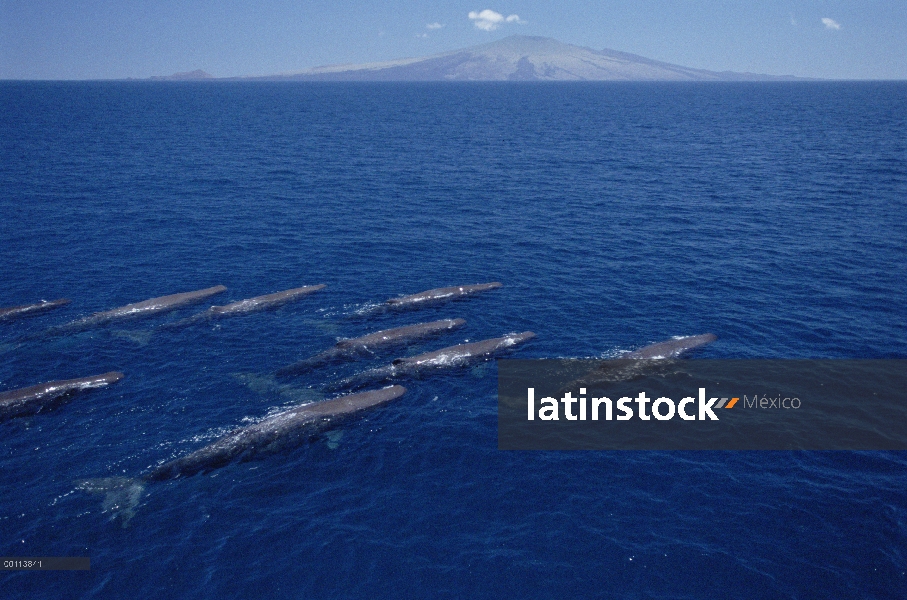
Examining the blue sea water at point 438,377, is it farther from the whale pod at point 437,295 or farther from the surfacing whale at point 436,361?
the whale pod at point 437,295

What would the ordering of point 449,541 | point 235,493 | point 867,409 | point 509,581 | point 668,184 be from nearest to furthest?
point 509,581 < point 449,541 < point 235,493 < point 867,409 < point 668,184

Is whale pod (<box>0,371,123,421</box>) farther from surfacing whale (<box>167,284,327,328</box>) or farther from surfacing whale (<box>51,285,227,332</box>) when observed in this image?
surfacing whale (<box>51,285,227,332</box>)

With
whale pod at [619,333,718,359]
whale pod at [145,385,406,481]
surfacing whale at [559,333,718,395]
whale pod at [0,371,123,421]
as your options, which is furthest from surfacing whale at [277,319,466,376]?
whale pod at [619,333,718,359]

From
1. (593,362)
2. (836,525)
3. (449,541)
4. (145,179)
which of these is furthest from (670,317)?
(145,179)

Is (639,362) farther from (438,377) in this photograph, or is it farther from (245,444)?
(245,444)

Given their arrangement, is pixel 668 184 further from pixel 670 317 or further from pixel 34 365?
pixel 34 365

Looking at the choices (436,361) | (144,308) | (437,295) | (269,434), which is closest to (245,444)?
(269,434)
